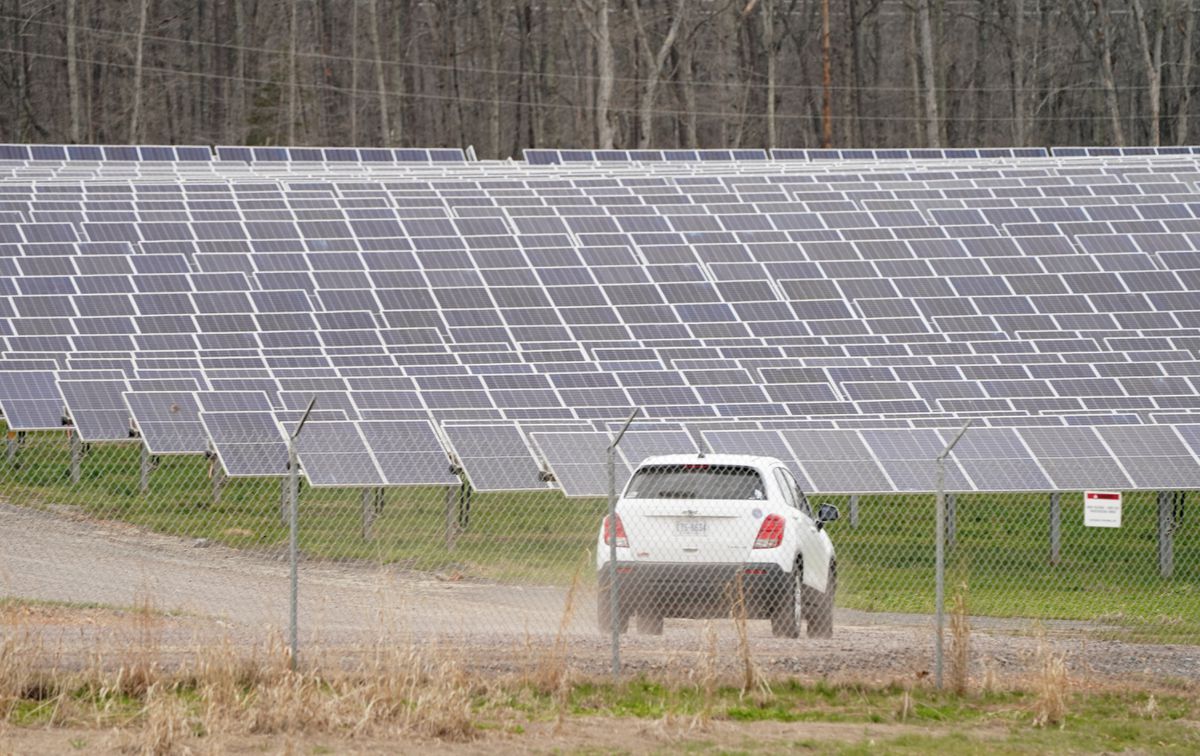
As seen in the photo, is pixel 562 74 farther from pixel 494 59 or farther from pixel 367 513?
pixel 367 513

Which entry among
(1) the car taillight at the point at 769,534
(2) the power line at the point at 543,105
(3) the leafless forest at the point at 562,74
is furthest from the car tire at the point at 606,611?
(2) the power line at the point at 543,105

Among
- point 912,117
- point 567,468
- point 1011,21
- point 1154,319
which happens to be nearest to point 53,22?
point 912,117

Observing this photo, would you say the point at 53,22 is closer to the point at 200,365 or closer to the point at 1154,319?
the point at 200,365

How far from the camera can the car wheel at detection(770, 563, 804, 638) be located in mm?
14273

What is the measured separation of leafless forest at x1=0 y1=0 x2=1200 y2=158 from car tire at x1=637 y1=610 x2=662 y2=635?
4238 cm

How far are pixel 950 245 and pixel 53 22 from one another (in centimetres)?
4063

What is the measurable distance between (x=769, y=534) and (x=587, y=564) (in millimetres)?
4204

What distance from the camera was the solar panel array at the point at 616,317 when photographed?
20531mm

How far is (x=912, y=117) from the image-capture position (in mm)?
62094

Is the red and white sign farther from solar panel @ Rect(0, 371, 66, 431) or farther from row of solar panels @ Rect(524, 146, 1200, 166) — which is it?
row of solar panels @ Rect(524, 146, 1200, 166)

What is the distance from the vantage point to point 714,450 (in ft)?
63.3

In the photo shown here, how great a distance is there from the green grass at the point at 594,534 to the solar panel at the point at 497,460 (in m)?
0.94

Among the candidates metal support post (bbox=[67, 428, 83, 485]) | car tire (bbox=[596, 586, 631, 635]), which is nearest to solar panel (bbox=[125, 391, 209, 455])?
metal support post (bbox=[67, 428, 83, 485])

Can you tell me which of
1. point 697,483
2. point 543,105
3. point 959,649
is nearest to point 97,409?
point 697,483
